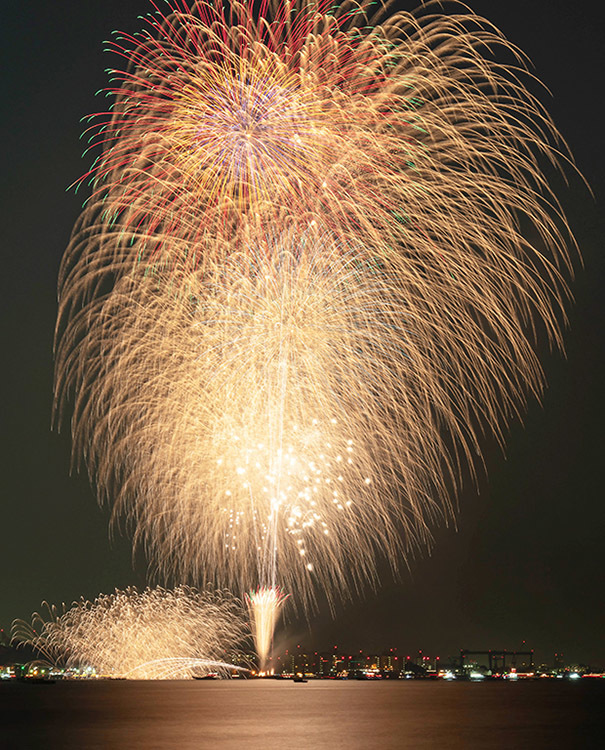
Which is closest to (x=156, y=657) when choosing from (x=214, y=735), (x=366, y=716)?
(x=366, y=716)

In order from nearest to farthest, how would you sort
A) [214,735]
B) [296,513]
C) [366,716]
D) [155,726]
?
[214,735]
[296,513]
[155,726]
[366,716]

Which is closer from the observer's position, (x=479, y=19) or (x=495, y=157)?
(x=479, y=19)

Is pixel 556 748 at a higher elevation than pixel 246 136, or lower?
lower

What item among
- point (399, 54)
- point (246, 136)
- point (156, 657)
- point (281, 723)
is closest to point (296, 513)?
point (281, 723)

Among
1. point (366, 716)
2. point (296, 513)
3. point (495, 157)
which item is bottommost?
point (366, 716)

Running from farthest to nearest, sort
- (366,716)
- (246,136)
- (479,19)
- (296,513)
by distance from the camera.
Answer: (366,716)
(296,513)
(246,136)
(479,19)

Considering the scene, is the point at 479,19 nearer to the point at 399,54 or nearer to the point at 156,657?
the point at 399,54

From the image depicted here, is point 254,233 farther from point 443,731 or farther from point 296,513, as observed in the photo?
point 443,731

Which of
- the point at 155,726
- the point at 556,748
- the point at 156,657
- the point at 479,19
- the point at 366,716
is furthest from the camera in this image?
the point at 156,657

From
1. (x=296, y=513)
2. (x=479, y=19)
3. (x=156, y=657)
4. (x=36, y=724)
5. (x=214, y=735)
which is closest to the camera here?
(x=479, y=19)
